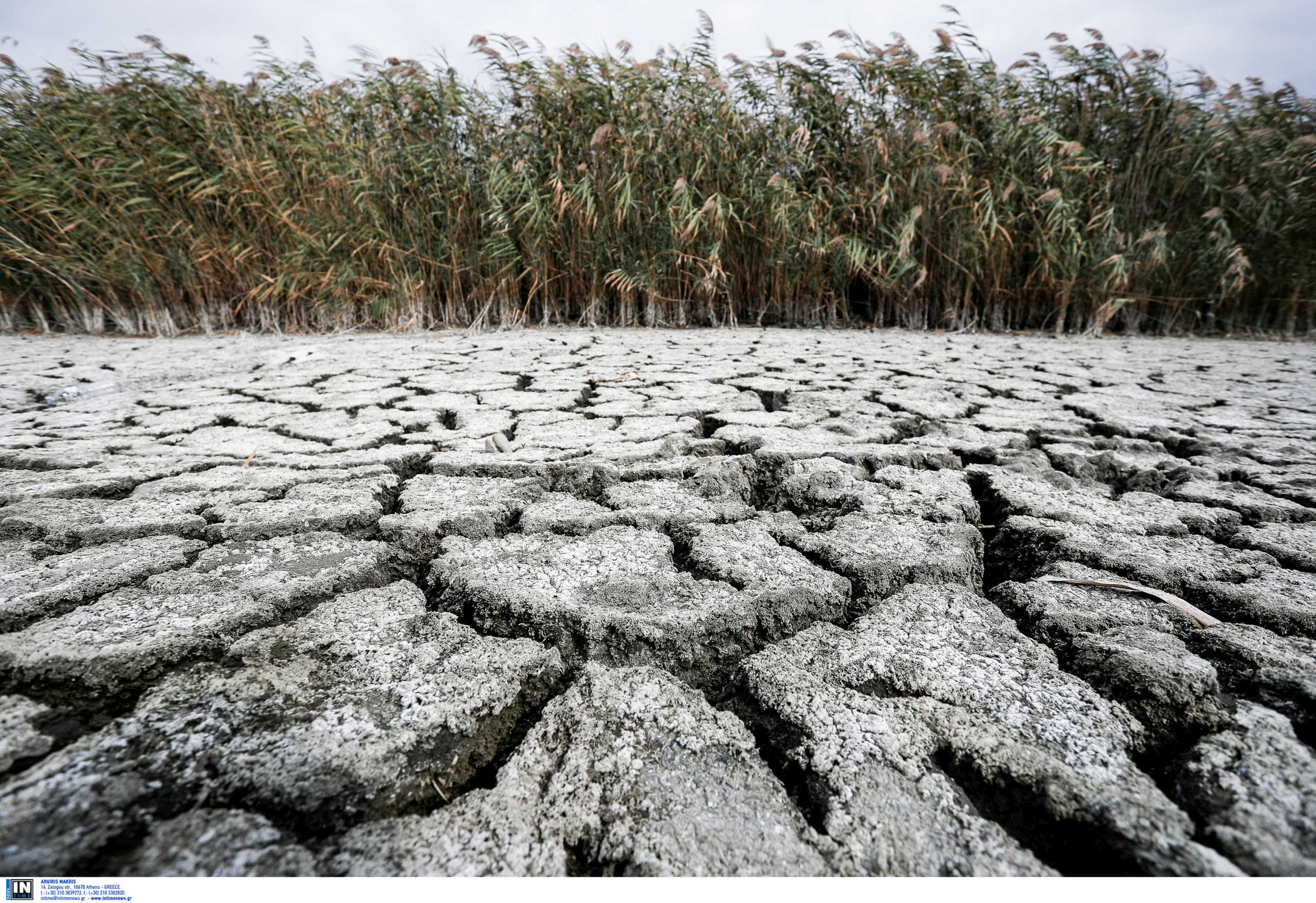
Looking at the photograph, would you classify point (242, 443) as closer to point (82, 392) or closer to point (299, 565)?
point (299, 565)

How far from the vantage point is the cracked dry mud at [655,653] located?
52 centimetres

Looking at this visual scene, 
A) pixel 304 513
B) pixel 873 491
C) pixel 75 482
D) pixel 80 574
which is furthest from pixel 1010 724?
pixel 75 482

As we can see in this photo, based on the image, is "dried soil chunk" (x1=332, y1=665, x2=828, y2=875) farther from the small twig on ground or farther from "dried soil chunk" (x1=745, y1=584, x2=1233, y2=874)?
the small twig on ground

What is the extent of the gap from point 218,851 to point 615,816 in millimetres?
312

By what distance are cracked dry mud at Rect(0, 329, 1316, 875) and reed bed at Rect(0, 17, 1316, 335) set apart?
2.78 meters

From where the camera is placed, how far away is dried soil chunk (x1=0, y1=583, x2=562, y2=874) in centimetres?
51

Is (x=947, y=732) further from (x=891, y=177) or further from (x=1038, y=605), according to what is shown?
(x=891, y=177)

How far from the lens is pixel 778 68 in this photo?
13.5ft

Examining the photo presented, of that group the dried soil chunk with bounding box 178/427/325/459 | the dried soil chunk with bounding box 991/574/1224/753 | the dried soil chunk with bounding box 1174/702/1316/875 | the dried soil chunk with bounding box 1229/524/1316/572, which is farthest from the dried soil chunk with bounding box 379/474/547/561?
the dried soil chunk with bounding box 1229/524/1316/572

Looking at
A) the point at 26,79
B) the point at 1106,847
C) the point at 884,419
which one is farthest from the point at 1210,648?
the point at 26,79

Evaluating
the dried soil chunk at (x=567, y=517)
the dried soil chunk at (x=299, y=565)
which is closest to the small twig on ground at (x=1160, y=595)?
the dried soil chunk at (x=567, y=517)

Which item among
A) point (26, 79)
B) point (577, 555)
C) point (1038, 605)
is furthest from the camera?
point (26, 79)

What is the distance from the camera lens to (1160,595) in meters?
0.88

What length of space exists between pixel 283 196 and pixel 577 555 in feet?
13.6
